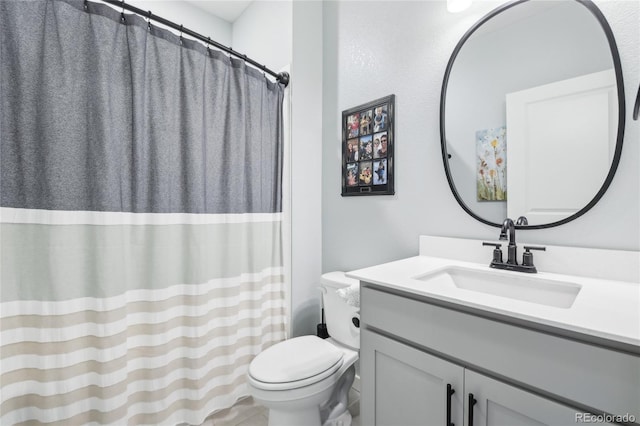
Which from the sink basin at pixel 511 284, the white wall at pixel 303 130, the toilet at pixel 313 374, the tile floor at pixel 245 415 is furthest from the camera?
the white wall at pixel 303 130

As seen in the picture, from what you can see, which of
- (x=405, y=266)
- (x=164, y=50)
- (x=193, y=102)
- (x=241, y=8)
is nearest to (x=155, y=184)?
(x=193, y=102)

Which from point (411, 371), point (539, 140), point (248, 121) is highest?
point (248, 121)

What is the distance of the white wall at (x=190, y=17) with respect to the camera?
6.67 ft

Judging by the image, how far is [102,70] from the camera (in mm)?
1151

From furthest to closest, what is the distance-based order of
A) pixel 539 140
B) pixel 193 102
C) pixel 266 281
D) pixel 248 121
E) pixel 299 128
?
pixel 299 128, pixel 266 281, pixel 248 121, pixel 193 102, pixel 539 140

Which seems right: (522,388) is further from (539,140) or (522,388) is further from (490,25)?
(490,25)

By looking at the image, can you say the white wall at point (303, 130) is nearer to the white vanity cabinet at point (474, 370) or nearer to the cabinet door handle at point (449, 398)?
the white vanity cabinet at point (474, 370)

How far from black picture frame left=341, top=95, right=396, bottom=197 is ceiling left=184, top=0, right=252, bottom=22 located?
1.35 metres

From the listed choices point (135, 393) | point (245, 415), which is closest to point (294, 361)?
point (245, 415)

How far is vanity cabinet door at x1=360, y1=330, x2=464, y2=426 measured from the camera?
0.81 m

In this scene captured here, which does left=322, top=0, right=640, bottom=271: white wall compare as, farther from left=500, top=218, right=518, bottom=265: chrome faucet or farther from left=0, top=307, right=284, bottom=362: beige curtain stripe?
left=0, top=307, right=284, bottom=362: beige curtain stripe

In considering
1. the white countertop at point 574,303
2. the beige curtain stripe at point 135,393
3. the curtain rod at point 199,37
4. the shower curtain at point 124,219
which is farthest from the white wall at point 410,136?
the beige curtain stripe at point 135,393

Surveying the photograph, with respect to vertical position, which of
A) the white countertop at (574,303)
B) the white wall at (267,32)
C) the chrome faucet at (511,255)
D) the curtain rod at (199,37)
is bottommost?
the white countertop at (574,303)

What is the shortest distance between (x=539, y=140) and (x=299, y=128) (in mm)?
1314
